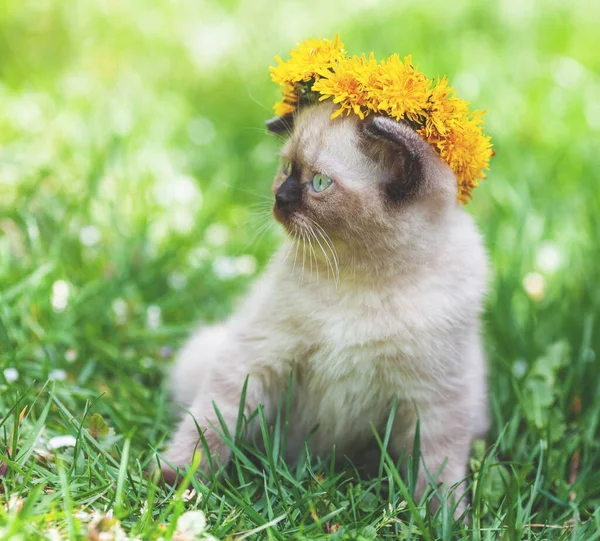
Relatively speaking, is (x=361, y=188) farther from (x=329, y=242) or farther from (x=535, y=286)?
(x=535, y=286)

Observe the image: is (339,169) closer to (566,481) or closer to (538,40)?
(566,481)

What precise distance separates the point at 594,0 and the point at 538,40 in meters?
1.13

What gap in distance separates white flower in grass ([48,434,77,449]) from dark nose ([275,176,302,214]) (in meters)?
0.94

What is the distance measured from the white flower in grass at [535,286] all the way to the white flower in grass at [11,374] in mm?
2160

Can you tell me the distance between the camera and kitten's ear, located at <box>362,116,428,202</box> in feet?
6.64

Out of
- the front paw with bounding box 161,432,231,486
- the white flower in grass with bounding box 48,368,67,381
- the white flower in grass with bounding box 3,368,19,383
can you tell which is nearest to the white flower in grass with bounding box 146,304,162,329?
the white flower in grass with bounding box 48,368,67,381

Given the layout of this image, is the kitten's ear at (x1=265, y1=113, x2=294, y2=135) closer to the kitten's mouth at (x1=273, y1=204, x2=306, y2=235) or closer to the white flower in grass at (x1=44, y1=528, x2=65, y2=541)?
the kitten's mouth at (x1=273, y1=204, x2=306, y2=235)

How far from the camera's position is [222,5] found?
625 centimetres

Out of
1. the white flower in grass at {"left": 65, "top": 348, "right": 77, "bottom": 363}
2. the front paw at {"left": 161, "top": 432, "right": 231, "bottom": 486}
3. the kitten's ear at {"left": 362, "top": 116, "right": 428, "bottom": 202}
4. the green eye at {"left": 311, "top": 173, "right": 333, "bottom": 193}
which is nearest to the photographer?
the kitten's ear at {"left": 362, "top": 116, "right": 428, "bottom": 202}

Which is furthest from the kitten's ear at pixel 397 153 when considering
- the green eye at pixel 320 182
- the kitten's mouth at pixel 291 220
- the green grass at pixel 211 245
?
the green grass at pixel 211 245

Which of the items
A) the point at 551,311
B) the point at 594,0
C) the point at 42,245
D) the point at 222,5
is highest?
the point at 594,0

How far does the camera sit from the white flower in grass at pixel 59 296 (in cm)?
306

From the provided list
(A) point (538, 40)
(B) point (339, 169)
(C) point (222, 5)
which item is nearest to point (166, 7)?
(C) point (222, 5)

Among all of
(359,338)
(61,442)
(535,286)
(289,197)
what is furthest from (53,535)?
(535,286)
